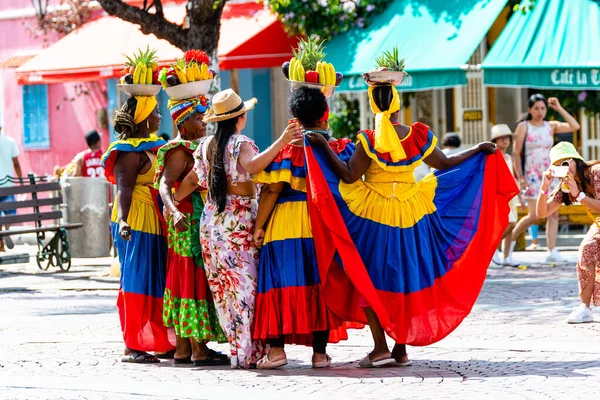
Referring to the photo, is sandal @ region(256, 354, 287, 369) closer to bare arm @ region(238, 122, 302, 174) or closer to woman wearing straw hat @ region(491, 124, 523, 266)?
bare arm @ region(238, 122, 302, 174)

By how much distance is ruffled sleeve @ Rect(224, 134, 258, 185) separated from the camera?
896 centimetres

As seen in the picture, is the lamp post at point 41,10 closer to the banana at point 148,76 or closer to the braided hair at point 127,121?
the banana at point 148,76

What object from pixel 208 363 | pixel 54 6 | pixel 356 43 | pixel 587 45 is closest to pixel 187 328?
pixel 208 363

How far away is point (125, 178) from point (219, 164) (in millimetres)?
967

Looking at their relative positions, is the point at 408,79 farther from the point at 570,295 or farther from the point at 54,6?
the point at 54,6

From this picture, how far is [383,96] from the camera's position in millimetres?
8938

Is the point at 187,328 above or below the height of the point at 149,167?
below

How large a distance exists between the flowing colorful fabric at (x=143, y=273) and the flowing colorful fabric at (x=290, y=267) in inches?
38.9

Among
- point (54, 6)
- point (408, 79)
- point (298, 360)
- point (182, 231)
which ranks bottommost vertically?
point (298, 360)

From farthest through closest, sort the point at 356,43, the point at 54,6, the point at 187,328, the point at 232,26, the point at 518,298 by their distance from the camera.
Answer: the point at 54,6, the point at 232,26, the point at 356,43, the point at 518,298, the point at 187,328

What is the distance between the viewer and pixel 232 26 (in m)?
22.5

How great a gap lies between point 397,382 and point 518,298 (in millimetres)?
4793

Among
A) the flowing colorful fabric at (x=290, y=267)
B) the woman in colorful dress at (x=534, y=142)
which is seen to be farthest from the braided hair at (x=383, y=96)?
the woman in colorful dress at (x=534, y=142)

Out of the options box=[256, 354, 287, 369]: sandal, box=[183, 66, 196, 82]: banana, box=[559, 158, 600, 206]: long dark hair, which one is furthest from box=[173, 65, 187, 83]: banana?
box=[559, 158, 600, 206]: long dark hair
